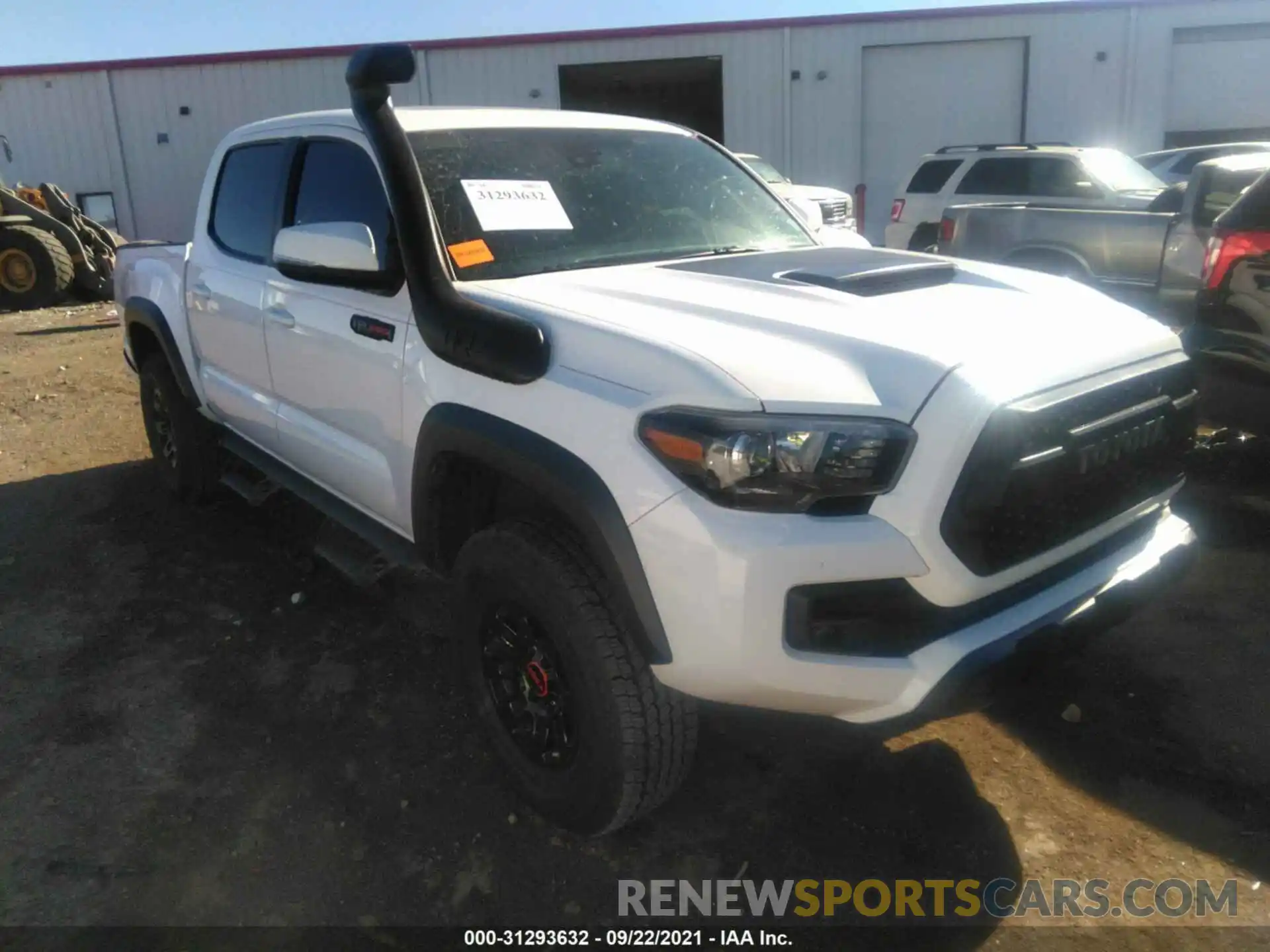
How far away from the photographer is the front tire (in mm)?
2318

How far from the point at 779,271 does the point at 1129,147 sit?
19.0 m

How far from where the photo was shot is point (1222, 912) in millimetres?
2363

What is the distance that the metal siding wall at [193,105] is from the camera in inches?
762

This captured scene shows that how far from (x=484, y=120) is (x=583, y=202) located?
477 millimetres

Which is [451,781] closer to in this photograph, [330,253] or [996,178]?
[330,253]

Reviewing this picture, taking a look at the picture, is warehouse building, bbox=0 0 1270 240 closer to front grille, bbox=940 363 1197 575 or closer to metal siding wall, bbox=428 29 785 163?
metal siding wall, bbox=428 29 785 163

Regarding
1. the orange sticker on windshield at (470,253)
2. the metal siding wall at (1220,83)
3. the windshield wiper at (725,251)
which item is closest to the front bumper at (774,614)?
the orange sticker on windshield at (470,253)

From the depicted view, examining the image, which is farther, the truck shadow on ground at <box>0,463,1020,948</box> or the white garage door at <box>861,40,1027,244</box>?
the white garage door at <box>861,40,1027,244</box>

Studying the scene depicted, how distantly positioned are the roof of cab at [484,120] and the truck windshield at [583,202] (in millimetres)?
41

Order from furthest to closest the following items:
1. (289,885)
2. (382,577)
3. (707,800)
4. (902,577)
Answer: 1. (382,577)
2. (707,800)
3. (289,885)
4. (902,577)

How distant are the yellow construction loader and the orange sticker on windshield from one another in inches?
435

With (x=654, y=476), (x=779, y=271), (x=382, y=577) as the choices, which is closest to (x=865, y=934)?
(x=654, y=476)

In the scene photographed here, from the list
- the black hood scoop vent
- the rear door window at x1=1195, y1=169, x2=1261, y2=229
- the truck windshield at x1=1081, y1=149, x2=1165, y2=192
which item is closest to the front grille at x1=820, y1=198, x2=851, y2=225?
the truck windshield at x1=1081, y1=149, x2=1165, y2=192

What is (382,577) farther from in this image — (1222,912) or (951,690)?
(1222,912)
